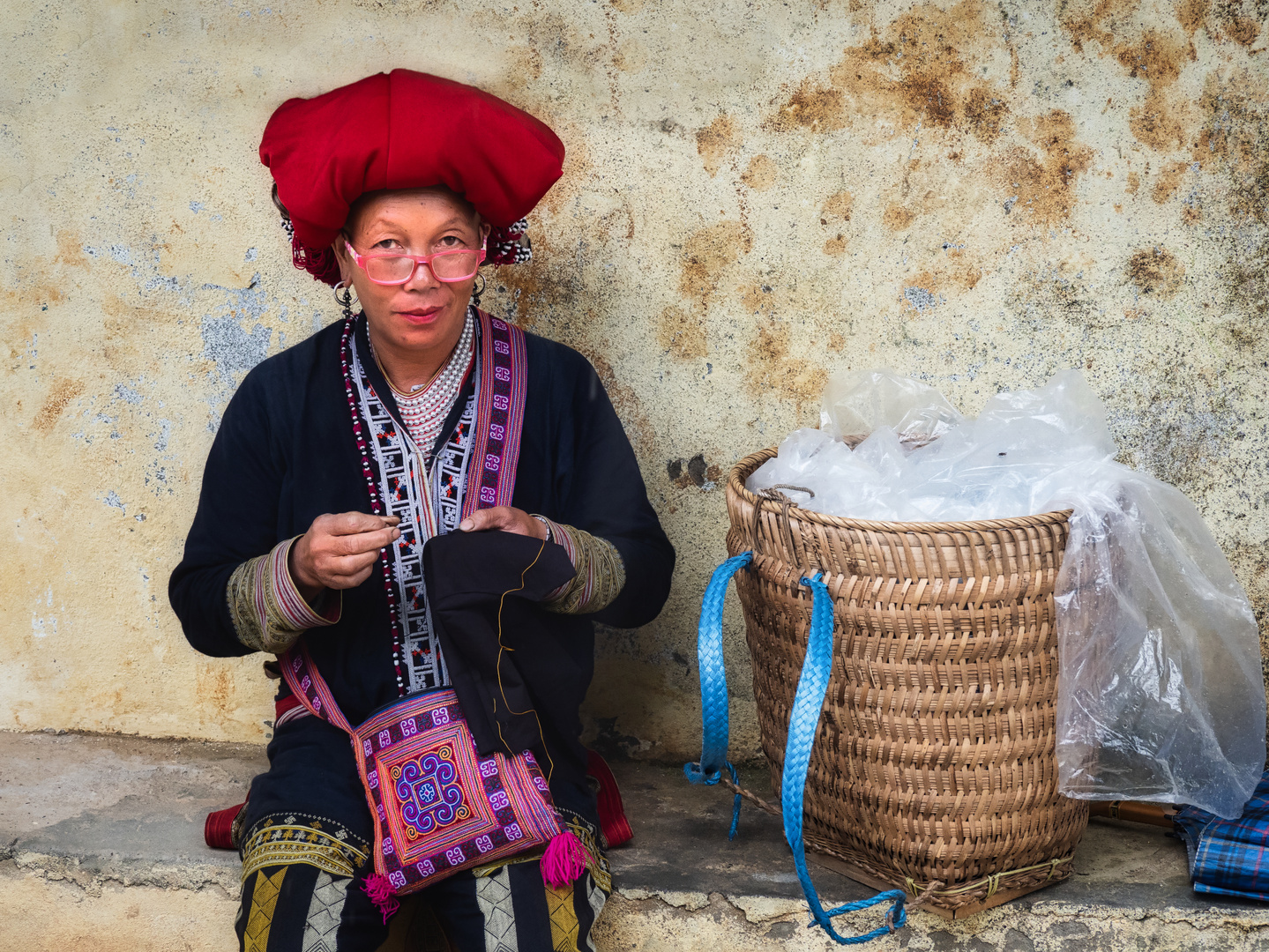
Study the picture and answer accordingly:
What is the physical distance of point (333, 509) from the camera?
169 cm

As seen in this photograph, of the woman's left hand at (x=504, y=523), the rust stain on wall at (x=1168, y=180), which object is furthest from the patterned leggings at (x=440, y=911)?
the rust stain on wall at (x=1168, y=180)

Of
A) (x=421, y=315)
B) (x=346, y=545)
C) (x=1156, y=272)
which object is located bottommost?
(x=346, y=545)

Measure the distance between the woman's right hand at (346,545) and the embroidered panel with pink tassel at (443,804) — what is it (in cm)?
27

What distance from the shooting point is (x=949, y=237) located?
2043 mm

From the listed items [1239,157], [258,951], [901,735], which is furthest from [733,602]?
[1239,157]

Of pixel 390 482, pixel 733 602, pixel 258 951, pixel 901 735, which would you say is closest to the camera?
pixel 258 951

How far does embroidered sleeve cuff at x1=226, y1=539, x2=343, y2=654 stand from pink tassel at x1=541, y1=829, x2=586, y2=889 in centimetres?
46

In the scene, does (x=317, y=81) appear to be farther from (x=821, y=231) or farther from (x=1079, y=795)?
(x=1079, y=795)

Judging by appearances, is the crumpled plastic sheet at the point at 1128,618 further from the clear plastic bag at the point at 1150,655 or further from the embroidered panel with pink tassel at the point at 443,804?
the embroidered panel with pink tassel at the point at 443,804

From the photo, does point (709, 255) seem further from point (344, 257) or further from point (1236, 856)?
point (1236, 856)

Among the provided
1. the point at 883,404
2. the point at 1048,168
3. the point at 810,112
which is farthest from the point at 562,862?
the point at 1048,168

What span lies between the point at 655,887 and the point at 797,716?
18.4 inches

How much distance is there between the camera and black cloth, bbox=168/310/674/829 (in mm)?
1658

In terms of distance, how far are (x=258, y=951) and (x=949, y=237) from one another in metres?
1.68
